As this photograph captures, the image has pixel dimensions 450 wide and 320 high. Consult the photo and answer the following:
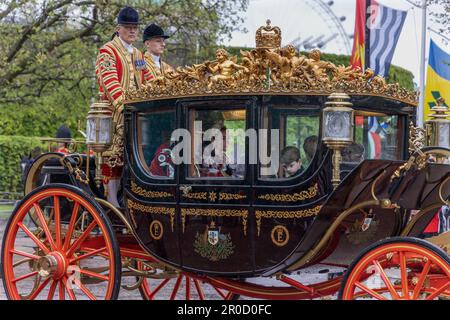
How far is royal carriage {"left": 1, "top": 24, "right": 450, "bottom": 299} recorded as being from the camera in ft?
17.0

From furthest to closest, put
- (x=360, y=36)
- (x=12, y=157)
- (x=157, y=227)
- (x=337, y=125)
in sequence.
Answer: (x=12, y=157), (x=360, y=36), (x=157, y=227), (x=337, y=125)

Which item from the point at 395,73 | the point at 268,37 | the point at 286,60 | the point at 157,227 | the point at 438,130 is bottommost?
the point at 157,227

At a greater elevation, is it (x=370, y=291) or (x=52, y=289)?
(x=370, y=291)

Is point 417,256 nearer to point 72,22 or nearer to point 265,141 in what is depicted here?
point 265,141

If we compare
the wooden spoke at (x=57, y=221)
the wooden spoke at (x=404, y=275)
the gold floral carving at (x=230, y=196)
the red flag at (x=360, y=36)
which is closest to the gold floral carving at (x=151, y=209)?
the gold floral carving at (x=230, y=196)

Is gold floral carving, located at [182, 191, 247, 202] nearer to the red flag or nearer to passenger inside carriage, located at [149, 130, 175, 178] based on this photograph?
passenger inside carriage, located at [149, 130, 175, 178]

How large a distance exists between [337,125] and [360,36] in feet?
28.6

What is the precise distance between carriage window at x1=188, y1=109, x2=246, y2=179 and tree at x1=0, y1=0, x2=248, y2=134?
33.8 ft

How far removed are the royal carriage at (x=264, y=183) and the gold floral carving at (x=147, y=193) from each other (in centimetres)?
1

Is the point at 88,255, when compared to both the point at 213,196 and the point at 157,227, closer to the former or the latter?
the point at 157,227

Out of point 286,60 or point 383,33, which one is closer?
point 286,60

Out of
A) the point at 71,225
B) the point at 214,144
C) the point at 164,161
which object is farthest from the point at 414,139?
the point at 71,225

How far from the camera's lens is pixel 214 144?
223 inches
